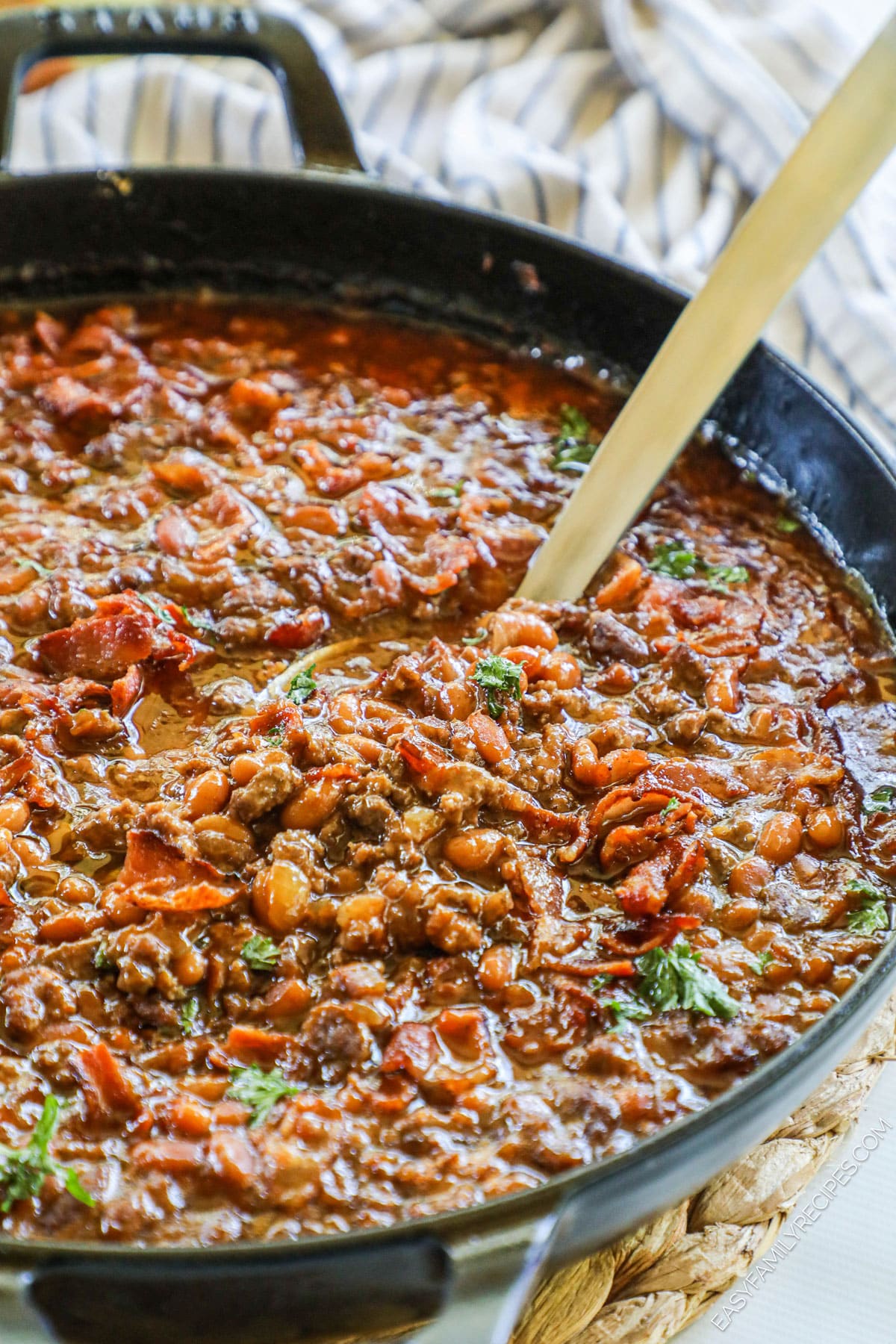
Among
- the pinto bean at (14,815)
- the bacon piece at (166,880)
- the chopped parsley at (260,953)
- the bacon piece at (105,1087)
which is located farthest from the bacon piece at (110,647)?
the bacon piece at (105,1087)

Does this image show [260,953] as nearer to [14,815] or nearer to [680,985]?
[14,815]

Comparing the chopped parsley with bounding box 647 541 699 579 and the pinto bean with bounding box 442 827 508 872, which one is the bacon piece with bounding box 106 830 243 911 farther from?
the chopped parsley with bounding box 647 541 699 579

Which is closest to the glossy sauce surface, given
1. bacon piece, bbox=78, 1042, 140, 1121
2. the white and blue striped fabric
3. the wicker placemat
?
bacon piece, bbox=78, 1042, 140, 1121

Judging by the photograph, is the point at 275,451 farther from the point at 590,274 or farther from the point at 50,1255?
the point at 50,1255

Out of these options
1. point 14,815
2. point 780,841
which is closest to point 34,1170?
point 14,815

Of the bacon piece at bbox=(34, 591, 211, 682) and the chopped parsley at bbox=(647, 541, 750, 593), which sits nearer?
the bacon piece at bbox=(34, 591, 211, 682)

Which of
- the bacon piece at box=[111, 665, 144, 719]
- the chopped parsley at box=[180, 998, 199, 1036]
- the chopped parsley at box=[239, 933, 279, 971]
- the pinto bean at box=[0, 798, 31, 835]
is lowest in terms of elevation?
the pinto bean at box=[0, 798, 31, 835]

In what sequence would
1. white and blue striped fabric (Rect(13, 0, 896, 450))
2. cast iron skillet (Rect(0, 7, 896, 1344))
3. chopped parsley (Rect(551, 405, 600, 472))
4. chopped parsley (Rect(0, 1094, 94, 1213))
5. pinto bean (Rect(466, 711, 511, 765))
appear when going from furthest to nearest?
white and blue striped fabric (Rect(13, 0, 896, 450)) < chopped parsley (Rect(551, 405, 600, 472)) < pinto bean (Rect(466, 711, 511, 765)) < chopped parsley (Rect(0, 1094, 94, 1213)) < cast iron skillet (Rect(0, 7, 896, 1344))

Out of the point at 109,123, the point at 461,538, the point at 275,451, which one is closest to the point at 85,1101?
the point at 461,538
